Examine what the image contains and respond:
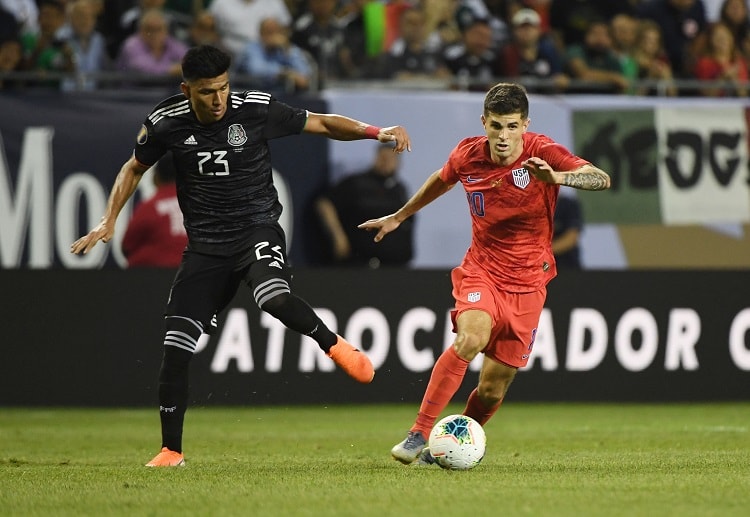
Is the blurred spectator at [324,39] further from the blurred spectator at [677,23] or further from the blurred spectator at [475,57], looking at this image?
the blurred spectator at [677,23]

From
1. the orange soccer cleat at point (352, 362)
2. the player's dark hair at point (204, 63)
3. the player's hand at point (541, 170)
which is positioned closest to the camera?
the player's hand at point (541, 170)

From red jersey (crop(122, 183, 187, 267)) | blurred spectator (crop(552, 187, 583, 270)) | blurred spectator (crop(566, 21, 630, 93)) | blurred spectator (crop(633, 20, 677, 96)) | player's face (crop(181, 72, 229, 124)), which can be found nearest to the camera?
player's face (crop(181, 72, 229, 124))

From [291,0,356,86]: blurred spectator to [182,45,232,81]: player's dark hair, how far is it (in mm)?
7341

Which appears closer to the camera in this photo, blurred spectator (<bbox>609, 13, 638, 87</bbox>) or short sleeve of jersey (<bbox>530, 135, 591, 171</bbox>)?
short sleeve of jersey (<bbox>530, 135, 591, 171</bbox>)

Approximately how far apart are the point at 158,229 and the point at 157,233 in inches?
2.0

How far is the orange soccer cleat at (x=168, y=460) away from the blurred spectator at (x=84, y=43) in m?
7.33

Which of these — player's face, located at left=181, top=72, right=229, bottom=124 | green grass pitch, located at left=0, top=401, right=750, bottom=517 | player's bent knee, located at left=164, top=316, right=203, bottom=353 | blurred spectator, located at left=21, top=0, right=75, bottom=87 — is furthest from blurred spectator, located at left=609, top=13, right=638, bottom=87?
player's bent knee, located at left=164, top=316, right=203, bottom=353

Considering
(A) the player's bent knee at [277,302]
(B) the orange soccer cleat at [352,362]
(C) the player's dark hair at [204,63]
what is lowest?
(B) the orange soccer cleat at [352,362]

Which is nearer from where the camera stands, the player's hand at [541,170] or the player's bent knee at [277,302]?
the player's hand at [541,170]

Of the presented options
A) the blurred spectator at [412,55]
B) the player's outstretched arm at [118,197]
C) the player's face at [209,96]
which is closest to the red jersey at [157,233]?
the blurred spectator at [412,55]

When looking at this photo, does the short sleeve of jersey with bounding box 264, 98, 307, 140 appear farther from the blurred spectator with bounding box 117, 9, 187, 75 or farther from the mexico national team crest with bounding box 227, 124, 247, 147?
the blurred spectator with bounding box 117, 9, 187, 75

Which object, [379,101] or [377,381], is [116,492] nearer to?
[377,381]

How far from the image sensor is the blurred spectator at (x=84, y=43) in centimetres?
1454

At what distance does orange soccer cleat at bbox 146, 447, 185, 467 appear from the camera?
796cm
